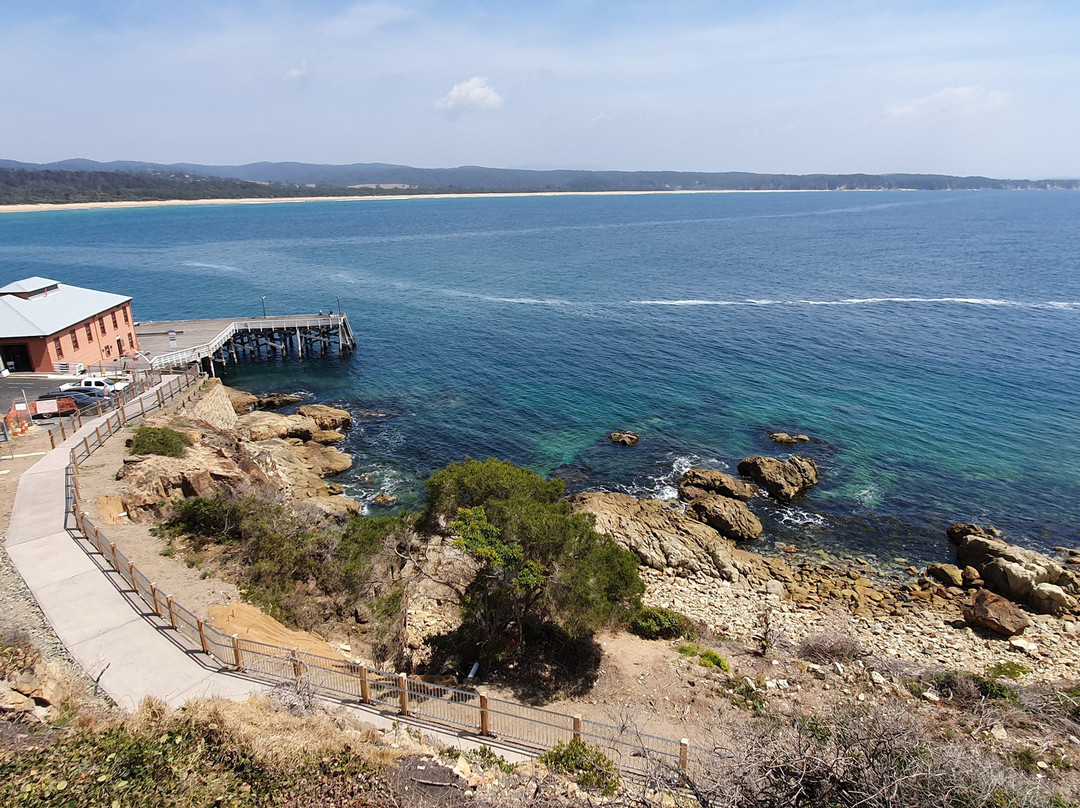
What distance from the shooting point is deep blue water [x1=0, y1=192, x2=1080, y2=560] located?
37156 mm

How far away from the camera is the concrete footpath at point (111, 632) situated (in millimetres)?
14672

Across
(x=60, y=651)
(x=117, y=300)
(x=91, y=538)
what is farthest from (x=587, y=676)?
(x=117, y=300)

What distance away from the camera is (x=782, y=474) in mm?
36562

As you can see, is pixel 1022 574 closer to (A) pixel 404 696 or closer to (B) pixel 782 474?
(B) pixel 782 474

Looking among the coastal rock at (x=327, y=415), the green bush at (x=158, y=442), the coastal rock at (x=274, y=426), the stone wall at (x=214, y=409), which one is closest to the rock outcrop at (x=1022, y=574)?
the green bush at (x=158, y=442)

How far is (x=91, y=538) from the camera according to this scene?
70.0 ft

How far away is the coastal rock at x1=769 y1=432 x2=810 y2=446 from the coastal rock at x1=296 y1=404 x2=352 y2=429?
30221 millimetres

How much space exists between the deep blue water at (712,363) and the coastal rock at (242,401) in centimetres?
394

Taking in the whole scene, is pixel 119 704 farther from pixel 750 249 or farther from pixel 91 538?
pixel 750 249

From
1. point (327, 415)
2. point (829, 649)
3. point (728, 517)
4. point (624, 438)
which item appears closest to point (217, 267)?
point (327, 415)

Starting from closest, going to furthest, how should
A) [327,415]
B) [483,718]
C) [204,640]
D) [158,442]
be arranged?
[483,718] → [204,640] → [158,442] → [327,415]

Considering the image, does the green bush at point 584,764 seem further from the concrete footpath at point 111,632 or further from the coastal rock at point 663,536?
the coastal rock at point 663,536

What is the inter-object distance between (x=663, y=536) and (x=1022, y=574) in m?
15.5

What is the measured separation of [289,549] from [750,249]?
12168cm
